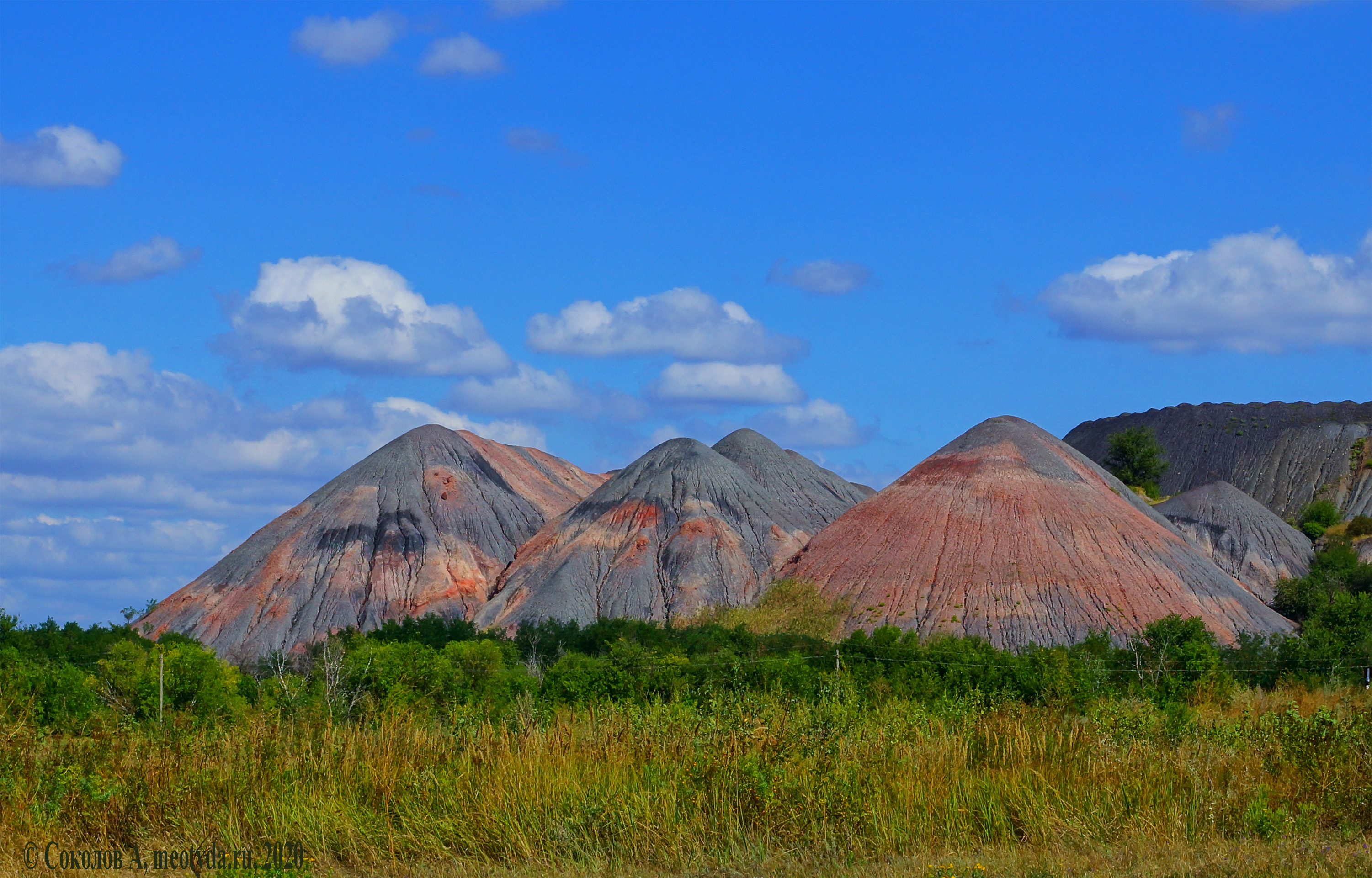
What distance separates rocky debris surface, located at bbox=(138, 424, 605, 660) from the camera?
69625 mm

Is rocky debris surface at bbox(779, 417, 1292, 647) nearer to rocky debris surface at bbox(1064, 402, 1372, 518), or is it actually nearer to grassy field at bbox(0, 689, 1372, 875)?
rocky debris surface at bbox(1064, 402, 1372, 518)

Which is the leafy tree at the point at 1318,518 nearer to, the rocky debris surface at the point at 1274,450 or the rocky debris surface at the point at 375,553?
the rocky debris surface at the point at 1274,450

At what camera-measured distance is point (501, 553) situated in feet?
254

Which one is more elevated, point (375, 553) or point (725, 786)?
point (375, 553)

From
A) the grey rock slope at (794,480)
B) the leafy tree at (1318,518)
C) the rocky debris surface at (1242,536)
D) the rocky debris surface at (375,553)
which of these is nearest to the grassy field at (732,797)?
the rocky debris surface at (375,553)

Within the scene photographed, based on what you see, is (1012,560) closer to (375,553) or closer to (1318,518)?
(375,553)

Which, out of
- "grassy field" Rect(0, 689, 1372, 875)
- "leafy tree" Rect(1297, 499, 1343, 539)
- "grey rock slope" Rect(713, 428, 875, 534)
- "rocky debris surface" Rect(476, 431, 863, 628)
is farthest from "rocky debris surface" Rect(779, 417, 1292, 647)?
"grassy field" Rect(0, 689, 1372, 875)

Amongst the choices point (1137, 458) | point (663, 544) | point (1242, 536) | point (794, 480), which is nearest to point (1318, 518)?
point (1242, 536)

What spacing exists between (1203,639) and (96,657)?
41.6 meters

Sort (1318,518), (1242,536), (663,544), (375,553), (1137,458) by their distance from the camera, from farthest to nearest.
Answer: (1137,458), (1318,518), (1242,536), (375,553), (663,544)

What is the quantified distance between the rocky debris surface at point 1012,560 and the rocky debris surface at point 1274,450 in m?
34.8

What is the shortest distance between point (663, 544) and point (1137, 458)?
2185 inches

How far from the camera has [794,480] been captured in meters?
87.1

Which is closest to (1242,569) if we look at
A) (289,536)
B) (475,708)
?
(289,536)
